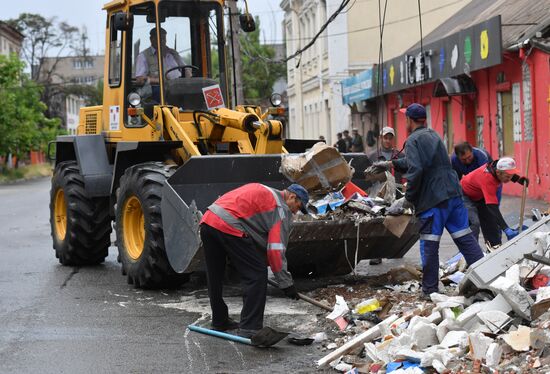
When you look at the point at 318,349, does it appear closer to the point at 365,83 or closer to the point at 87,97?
the point at 365,83

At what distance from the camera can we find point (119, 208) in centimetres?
1110

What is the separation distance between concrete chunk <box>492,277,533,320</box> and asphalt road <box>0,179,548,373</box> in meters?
1.41

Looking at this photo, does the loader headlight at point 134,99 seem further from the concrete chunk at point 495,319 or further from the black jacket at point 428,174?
the concrete chunk at point 495,319

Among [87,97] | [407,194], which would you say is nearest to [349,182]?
[407,194]

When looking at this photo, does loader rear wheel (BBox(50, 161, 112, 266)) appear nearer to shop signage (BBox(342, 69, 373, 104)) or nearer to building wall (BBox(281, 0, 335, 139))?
shop signage (BBox(342, 69, 373, 104))

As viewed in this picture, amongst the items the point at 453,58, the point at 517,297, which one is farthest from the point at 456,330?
the point at 453,58

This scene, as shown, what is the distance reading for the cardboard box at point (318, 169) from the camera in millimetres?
10219

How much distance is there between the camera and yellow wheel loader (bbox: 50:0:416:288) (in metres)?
10.2

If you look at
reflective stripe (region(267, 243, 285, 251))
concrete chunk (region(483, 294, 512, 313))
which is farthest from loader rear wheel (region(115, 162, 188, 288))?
concrete chunk (region(483, 294, 512, 313))

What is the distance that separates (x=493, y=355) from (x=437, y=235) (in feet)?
9.27

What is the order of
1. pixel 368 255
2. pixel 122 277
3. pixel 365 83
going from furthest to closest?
1. pixel 365 83
2. pixel 122 277
3. pixel 368 255

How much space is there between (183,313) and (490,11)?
64.2 ft

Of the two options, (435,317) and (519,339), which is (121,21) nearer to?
(435,317)

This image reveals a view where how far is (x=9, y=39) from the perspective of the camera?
81.6 metres
